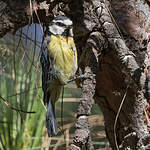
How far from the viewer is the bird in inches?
55.3

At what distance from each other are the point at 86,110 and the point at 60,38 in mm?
793

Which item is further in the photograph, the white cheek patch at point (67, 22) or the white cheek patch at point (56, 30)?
the white cheek patch at point (56, 30)

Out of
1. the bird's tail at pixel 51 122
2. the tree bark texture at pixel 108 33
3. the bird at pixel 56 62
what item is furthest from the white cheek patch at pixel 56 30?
the bird's tail at pixel 51 122

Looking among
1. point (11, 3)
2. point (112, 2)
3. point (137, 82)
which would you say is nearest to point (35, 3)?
point (11, 3)

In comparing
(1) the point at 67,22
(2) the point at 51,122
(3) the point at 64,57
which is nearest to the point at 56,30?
(3) the point at 64,57

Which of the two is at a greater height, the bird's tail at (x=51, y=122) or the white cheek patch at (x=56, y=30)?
the white cheek patch at (x=56, y=30)

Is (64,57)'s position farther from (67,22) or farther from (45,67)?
(67,22)

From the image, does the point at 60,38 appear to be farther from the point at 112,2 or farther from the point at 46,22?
the point at 112,2

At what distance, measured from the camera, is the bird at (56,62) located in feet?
4.61

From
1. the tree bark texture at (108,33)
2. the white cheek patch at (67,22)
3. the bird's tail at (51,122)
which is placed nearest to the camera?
the tree bark texture at (108,33)

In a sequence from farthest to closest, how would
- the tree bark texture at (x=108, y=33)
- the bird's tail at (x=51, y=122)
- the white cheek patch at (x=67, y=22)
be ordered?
the bird's tail at (x=51, y=122), the white cheek patch at (x=67, y=22), the tree bark texture at (x=108, y=33)

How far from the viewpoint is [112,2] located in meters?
1.17

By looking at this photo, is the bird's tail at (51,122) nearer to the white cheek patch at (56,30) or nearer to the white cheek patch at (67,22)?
the white cheek patch at (56,30)

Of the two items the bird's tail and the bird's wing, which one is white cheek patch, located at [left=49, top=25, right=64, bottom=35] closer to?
the bird's wing
